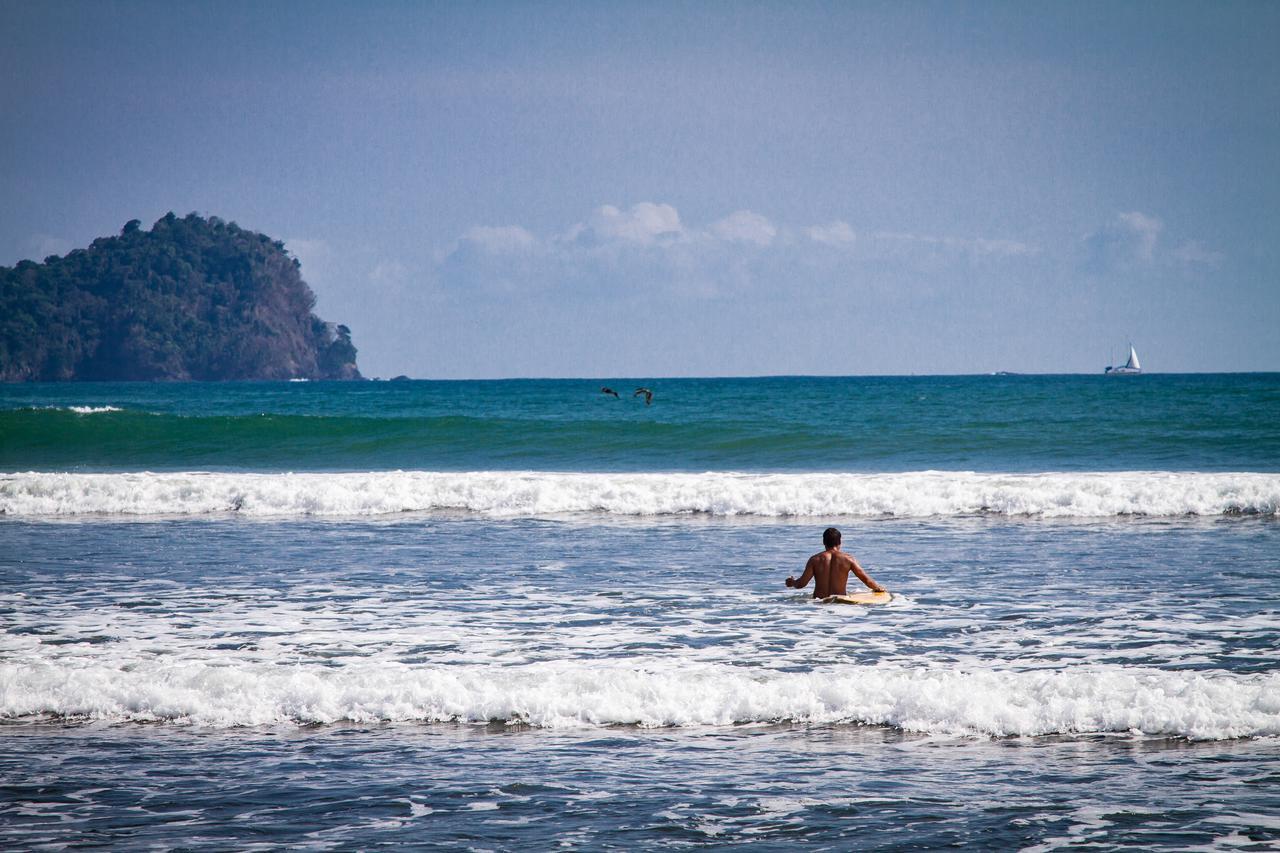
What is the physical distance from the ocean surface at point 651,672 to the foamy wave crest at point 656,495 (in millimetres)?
122

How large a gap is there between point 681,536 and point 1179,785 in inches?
481

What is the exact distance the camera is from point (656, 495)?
917 inches

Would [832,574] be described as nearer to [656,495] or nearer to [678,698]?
[678,698]

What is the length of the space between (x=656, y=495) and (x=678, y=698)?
14.5 metres

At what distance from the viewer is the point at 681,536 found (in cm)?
1898

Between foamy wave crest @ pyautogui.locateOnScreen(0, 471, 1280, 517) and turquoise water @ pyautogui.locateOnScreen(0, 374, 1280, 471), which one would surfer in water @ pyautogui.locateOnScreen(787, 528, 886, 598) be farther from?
turquoise water @ pyautogui.locateOnScreen(0, 374, 1280, 471)

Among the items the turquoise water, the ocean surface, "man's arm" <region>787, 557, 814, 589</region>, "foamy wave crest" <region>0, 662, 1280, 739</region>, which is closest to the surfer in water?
"man's arm" <region>787, 557, 814, 589</region>

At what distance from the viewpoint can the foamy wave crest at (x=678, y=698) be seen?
27.1 feet

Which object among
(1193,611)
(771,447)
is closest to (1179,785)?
(1193,611)

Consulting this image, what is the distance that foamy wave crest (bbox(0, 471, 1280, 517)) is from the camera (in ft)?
71.0

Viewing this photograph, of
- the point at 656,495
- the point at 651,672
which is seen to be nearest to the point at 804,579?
the point at 651,672

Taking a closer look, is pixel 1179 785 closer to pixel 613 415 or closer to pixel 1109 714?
pixel 1109 714

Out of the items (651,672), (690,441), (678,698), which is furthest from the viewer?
(690,441)

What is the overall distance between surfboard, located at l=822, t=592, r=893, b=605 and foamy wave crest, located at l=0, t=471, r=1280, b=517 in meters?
9.00
